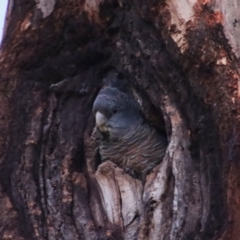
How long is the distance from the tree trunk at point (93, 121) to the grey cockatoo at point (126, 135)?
57 millimetres

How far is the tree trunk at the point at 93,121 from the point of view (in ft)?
9.39

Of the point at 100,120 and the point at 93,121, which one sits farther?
the point at 93,121

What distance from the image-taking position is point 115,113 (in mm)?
3438

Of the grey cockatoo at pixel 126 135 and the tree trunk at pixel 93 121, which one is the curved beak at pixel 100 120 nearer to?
the grey cockatoo at pixel 126 135

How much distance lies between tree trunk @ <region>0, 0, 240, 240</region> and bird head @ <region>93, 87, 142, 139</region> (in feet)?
0.30

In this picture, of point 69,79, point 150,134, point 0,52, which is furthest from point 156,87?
point 0,52

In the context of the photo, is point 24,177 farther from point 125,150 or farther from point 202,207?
point 202,207

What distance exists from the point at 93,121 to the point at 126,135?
171 millimetres

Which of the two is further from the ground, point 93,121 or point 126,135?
point 93,121

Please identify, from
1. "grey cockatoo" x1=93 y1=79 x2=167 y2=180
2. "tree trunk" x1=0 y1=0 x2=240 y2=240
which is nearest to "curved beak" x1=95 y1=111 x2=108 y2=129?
"grey cockatoo" x1=93 y1=79 x2=167 y2=180

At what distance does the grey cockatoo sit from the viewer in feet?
10.9

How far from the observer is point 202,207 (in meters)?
2.89

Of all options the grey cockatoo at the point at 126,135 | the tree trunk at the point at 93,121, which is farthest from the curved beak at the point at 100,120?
the tree trunk at the point at 93,121

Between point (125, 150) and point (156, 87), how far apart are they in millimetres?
385
